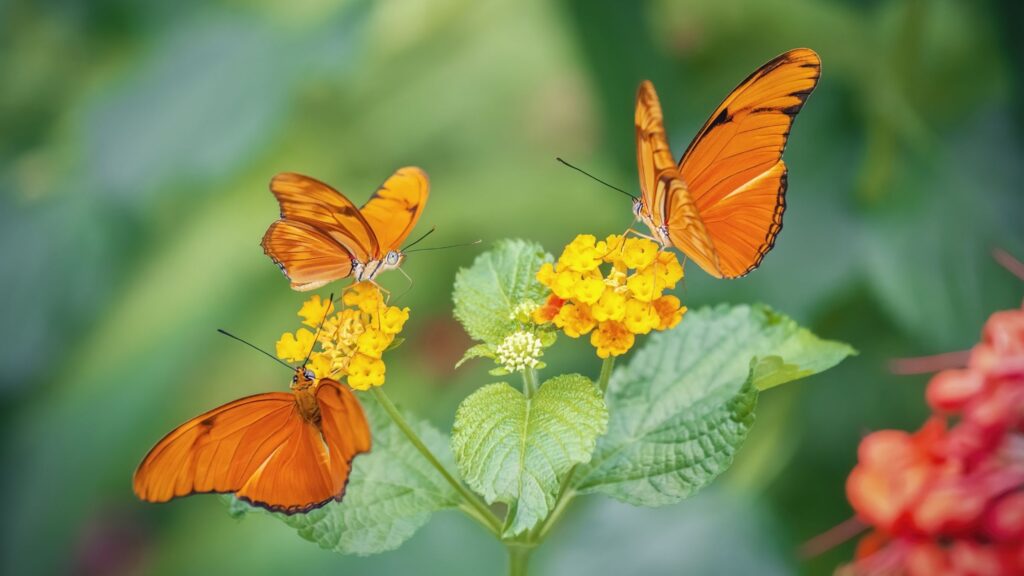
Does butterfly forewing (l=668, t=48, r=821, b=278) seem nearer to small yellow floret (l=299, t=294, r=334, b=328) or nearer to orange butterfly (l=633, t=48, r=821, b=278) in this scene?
orange butterfly (l=633, t=48, r=821, b=278)

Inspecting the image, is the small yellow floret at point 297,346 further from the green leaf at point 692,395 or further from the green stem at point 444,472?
the green leaf at point 692,395

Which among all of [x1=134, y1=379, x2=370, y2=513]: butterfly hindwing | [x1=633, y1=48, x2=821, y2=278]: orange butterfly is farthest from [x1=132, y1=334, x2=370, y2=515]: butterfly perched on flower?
[x1=633, y1=48, x2=821, y2=278]: orange butterfly

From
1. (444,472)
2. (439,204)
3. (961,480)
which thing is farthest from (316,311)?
(439,204)

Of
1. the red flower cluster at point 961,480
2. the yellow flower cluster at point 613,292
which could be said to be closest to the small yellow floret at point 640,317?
the yellow flower cluster at point 613,292

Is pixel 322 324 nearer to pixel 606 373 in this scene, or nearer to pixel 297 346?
pixel 297 346

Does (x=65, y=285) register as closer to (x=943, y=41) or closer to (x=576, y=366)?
(x=576, y=366)

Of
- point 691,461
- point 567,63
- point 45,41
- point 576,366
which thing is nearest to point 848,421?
point 576,366

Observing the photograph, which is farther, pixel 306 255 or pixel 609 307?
pixel 306 255
